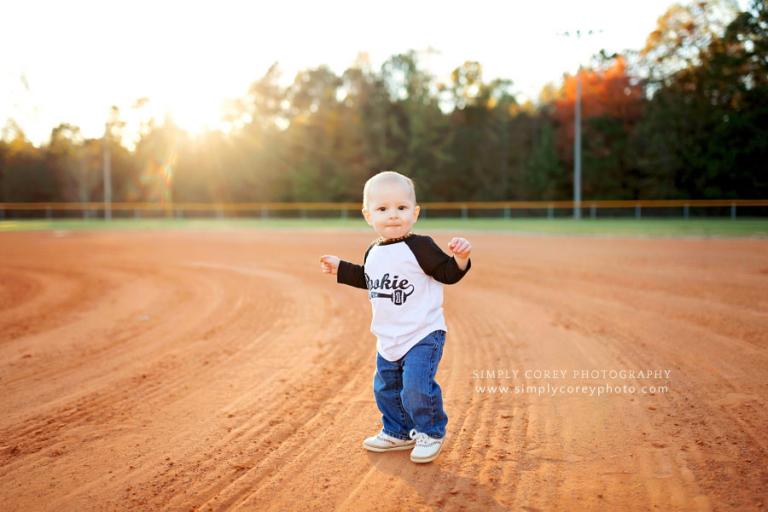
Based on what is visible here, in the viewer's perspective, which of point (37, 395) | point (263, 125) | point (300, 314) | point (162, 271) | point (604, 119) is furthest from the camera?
point (263, 125)

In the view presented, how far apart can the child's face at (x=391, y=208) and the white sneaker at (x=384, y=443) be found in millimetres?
1120

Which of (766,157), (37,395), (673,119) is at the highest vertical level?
(673,119)

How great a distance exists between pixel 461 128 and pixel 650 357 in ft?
166

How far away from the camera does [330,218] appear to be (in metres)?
45.0

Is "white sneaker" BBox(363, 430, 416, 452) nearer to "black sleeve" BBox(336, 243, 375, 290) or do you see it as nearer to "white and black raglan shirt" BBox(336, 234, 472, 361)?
"white and black raglan shirt" BBox(336, 234, 472, 361)

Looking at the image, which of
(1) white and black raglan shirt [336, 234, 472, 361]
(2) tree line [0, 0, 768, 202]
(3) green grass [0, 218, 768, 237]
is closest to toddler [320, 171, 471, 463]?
(1) white and black raglan shirt [336, 234, 472, 361]

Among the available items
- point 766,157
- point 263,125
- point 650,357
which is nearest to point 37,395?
point 650,357

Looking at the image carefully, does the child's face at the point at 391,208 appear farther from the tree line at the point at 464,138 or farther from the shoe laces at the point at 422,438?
the tree line at the point at 464,138

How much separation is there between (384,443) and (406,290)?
851 millimetres

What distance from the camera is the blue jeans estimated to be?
3.24 m

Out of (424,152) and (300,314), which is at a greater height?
(424,152)

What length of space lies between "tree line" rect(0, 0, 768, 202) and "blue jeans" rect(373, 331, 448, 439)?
147 feet

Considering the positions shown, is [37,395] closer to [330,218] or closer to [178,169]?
[330,218]

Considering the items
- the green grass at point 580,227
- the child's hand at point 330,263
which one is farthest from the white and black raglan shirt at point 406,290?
the green grass at point 580,227
